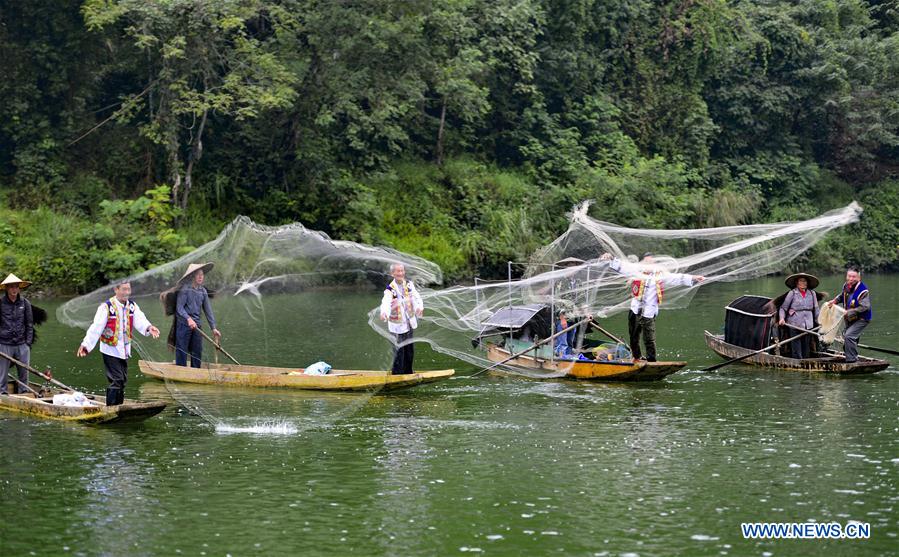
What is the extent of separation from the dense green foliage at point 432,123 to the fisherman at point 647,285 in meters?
18.3

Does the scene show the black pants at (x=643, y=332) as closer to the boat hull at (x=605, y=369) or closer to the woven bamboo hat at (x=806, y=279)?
the boat hull at (x=605, y=369)

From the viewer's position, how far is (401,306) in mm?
18125

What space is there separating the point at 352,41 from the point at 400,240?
649cm

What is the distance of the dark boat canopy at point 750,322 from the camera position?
70.4ft

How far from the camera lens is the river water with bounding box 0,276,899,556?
11219mm

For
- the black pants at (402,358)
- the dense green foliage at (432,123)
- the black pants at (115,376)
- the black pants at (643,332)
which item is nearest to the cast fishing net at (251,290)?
the black pants at (402,358)

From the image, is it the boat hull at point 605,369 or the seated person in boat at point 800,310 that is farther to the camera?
the seated person in boat at point 800,310

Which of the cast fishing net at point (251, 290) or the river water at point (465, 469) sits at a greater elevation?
the cast fishing net at point (251, 290)

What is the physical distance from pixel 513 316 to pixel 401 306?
320cm

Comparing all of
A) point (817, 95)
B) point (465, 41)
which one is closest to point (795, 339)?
point (465, 41)

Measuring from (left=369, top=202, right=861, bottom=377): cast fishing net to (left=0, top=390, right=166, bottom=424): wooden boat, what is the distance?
4.80 meters

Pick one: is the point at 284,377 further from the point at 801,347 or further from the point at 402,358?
the point at 801,347

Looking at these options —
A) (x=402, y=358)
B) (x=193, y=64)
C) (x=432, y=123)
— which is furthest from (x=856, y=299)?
(x=432, y=123)

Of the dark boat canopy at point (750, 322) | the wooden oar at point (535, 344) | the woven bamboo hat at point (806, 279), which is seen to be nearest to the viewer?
the wooden oar at point (535, 344)
